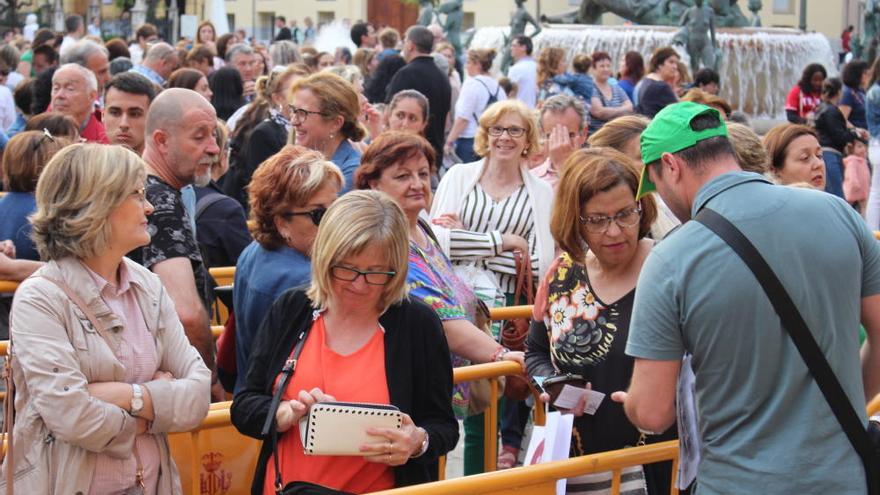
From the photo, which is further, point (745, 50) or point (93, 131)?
point (745, 50)

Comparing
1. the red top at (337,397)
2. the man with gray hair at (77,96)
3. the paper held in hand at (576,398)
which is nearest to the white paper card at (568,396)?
the paper held in hand at (576,398)

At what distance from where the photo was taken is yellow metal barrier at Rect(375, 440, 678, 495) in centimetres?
343

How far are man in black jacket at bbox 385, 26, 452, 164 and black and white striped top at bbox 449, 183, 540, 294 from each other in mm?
Answer: 4993

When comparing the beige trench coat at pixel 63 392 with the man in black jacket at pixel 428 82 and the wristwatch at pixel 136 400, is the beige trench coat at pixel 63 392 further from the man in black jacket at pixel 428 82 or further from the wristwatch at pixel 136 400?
the man in black jacket at pixel 428 82

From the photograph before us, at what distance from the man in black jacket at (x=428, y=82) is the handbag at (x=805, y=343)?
26.9 feet

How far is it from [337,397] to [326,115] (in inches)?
120

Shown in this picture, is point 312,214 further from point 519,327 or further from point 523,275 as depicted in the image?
point 523,275

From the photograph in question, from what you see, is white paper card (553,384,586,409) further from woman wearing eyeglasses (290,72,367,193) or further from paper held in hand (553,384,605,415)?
woman wearing eyeglasses (290,72,367,193)

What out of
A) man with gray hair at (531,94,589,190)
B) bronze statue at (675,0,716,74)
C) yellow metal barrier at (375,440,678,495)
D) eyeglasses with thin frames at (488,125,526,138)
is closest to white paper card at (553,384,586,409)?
yellow metal barrier at (375,440,678,495)

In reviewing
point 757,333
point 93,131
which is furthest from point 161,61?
point 757,333

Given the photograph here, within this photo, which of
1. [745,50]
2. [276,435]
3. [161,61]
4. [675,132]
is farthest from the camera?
[745,50]

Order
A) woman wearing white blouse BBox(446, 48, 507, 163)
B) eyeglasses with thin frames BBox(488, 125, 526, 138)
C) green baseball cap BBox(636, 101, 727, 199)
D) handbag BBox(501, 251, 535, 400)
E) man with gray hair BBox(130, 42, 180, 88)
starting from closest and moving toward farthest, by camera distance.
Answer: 1. green baseball cap BBox(636, 101, 727, 199)
2. handbag BBox(501, 251, 535, 400)
3. eyeglasses with thin frames BBox(488, 125, 526, 138)
4. man with gray hair BBox(130, 42, 180, 88)
5. woman wearing white blouse BBox(446, 48, 507, 163)

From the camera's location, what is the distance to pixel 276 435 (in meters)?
3.50

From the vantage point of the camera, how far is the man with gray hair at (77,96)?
25.5 ft
